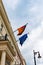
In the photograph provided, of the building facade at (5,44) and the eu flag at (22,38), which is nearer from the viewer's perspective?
the building facade at (5,44)

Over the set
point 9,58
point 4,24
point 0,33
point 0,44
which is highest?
point 4,24

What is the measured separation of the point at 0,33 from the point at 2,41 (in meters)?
5.41

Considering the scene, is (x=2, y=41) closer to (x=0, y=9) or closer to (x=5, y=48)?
(x=5, y=48)

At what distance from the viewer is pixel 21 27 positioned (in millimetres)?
28016

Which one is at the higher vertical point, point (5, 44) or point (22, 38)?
point (22, 38)

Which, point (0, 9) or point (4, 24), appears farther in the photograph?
point (4, 24)

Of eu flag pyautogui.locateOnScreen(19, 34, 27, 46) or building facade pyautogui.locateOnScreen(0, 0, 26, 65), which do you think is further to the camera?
eu flag pyautogui.locateOnScreen(19, 34, 27, 46)

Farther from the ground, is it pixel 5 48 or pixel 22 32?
pixel 22 32

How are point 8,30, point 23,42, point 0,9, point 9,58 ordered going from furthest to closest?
point 8,30 < point 23,42 < point 0,9 < point 9,58

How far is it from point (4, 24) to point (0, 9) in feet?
12.7

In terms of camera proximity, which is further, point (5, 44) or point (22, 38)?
point (22, 38)

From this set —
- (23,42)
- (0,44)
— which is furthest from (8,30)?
(0,44)

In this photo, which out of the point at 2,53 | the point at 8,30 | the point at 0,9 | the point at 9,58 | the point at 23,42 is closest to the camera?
the point at 2,53

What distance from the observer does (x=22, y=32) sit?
1089 inches
